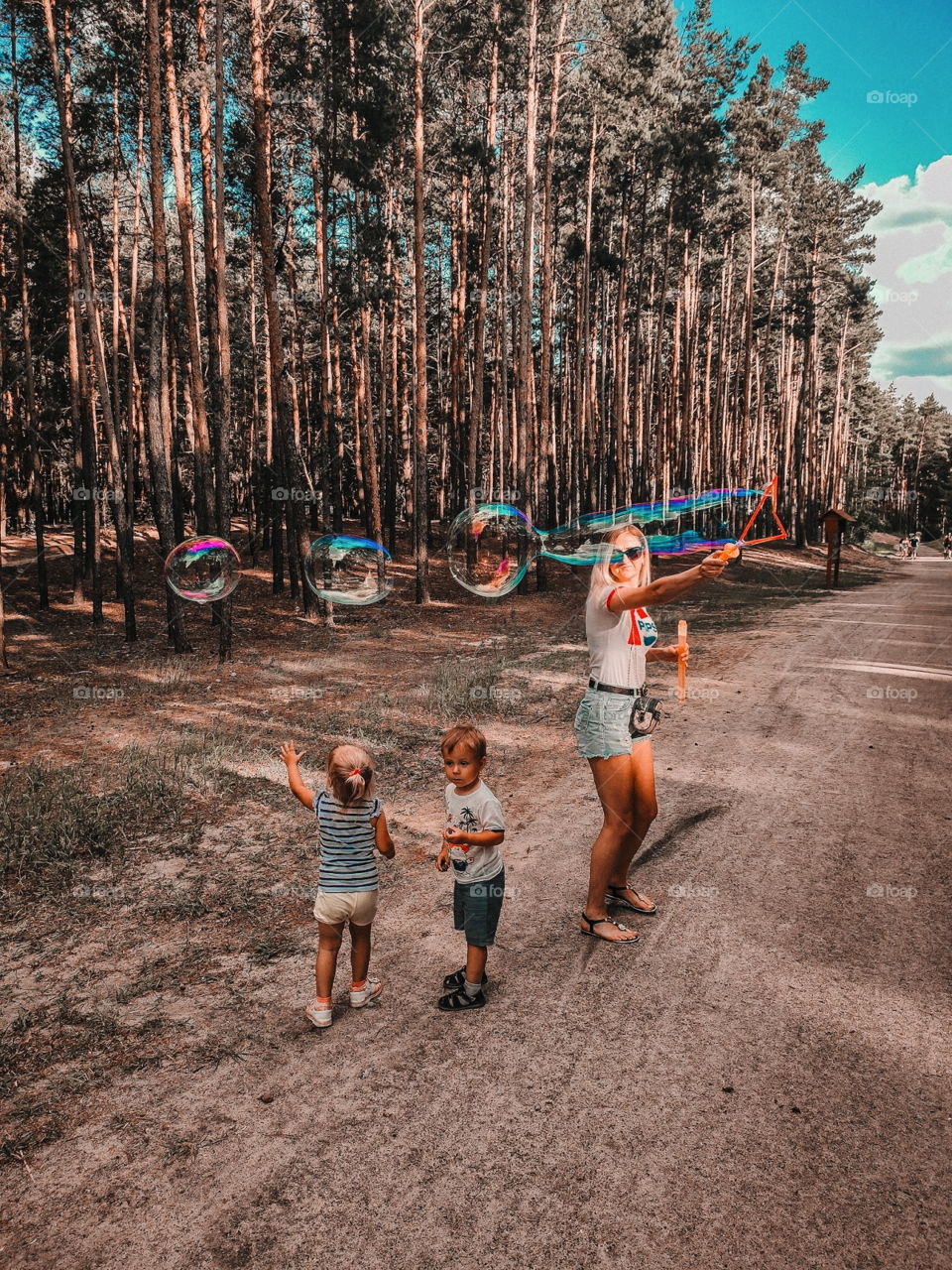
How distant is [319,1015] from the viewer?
3.96 m

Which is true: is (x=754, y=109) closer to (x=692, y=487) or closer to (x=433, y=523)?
(x=692, y=487)

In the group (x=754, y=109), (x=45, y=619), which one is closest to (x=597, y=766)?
(x=45, y=619)

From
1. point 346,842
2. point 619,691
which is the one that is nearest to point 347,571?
point 619,691

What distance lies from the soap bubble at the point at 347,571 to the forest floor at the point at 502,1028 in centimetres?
442

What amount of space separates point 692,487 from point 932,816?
31.1 m

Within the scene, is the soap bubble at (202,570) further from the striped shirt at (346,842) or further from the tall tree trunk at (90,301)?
the striped shirt at (346,842)

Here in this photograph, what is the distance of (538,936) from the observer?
4.84 metres

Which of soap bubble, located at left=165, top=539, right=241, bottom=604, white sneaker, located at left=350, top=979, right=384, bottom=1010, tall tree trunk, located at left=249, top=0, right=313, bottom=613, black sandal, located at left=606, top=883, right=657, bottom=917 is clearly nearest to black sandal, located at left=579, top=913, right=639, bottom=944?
black sandal, located at left=606, top=883, right=657, bottom=917

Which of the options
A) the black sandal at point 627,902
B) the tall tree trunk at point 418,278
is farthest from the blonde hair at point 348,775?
the tall tree trunk at point 418,278

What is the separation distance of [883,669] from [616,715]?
10.1 meters

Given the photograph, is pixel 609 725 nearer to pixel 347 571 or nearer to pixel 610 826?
pixel 610 826

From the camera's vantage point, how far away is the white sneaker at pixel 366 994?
4.14 metres

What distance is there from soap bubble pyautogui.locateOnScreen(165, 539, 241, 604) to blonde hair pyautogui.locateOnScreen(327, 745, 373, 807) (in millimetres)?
7914

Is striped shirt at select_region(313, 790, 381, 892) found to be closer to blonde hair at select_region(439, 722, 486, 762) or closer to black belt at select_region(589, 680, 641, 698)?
blonde hair at select_region(439, 722, 486, 762)
